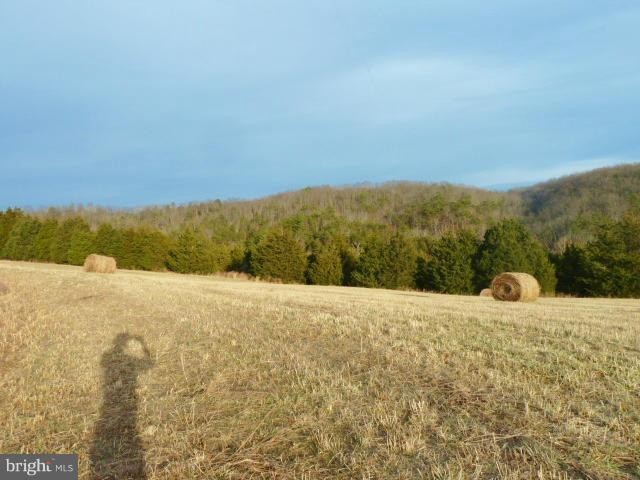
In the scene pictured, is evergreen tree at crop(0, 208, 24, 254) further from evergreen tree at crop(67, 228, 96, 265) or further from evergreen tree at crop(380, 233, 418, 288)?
evergreen tree at crop(380, 233, 418, 288)

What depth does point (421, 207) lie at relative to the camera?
422ft

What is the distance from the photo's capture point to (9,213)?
71.6 m

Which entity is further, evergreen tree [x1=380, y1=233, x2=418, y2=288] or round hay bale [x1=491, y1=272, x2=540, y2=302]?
evergreen tree [x1=380, y1=233, x2=418, y2=288]

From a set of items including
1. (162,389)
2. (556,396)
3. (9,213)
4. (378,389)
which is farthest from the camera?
(9,213)

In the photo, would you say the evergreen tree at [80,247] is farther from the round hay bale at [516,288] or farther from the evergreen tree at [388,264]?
the round hay bale at [516,288]

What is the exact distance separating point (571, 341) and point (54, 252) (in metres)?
64.6

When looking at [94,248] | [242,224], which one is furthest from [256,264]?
[242,224]

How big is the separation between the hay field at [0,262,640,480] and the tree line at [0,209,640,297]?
30.5 metres

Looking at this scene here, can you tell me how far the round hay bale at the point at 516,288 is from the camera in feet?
80.1

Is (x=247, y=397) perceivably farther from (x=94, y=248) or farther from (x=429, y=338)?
(x=94, y=248)

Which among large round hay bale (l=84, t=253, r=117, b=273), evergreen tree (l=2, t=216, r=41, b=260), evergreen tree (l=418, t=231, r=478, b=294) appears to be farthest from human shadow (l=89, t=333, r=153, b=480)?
evergreen tree (l=2, t=216, r=41, b=260)

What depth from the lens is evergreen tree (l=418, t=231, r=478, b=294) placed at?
134 ft
